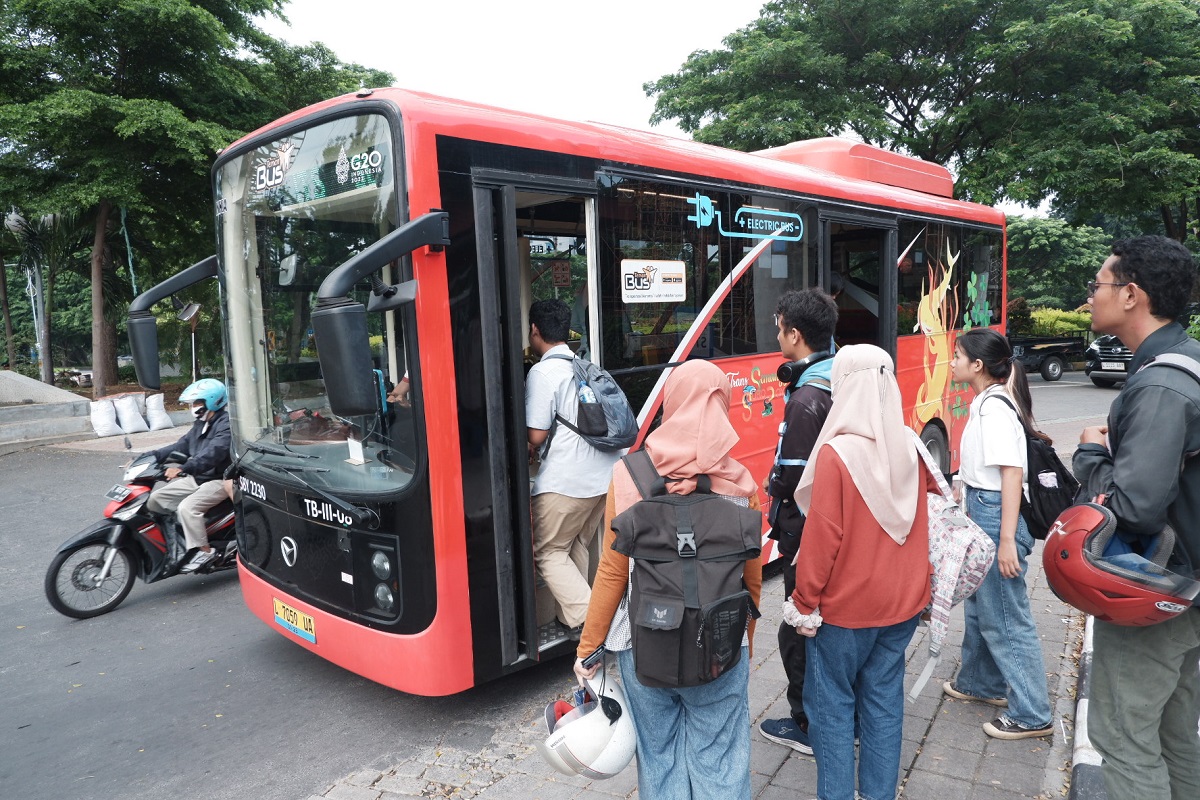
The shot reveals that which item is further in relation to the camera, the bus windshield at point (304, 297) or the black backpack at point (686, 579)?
the bus windshield at point (304, 297)

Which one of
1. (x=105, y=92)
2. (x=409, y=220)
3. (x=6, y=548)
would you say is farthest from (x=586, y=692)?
(x=105, y=92)

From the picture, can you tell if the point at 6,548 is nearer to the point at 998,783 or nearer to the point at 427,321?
the point at 427,321

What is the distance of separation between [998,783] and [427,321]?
2.95 m

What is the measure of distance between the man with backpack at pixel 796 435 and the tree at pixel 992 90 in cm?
1615

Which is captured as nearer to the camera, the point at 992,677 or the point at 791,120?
the point at 992,677

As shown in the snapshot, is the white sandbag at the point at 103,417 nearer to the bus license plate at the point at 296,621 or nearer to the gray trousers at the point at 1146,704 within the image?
the bus license plate at the point at 296,621

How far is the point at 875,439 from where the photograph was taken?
2.51 meters

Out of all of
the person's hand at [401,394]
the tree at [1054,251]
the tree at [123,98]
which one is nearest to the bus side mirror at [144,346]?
the person's hand at [401,394]

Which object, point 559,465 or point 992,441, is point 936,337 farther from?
point 559,465

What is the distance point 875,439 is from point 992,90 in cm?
1958

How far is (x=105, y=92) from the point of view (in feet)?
47.9

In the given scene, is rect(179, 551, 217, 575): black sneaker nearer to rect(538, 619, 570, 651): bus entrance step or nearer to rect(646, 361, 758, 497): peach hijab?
rect(538, 619, 570, 651): bus entrance step

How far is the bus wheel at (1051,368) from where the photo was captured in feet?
72.6

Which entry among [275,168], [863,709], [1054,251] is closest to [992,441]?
[863,709]
